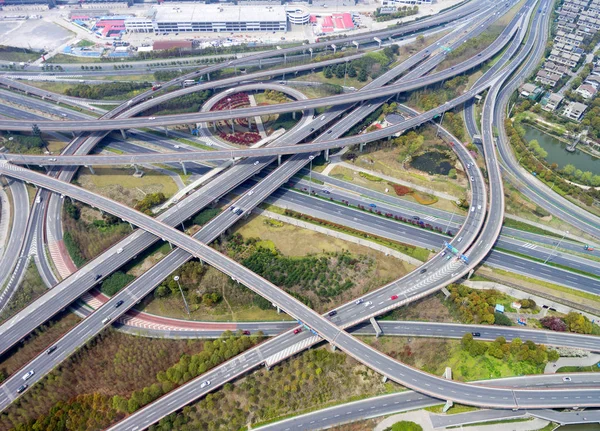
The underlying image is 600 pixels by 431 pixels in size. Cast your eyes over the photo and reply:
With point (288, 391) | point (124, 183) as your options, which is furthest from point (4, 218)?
point (288, 391)

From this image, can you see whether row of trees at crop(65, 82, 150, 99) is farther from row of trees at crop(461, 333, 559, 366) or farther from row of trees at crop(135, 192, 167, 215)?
row of trees at crop(461, 333, 559, 366)

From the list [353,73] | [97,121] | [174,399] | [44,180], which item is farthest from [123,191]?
[353,73]

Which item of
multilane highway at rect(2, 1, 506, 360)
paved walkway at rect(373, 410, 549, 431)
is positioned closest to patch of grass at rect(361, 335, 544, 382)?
paved walkway at rect(373, 410, 549, 431)

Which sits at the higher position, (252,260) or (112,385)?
(252,260)

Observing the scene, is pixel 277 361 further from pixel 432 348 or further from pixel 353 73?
pixel 353 73

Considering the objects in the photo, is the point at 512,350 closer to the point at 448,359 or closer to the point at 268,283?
the point at 448,359

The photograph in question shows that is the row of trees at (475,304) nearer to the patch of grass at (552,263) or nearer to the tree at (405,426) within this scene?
the patch of grass at (552,263)

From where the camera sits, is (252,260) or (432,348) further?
(252,260)
